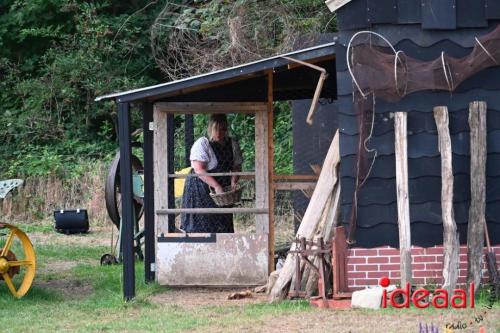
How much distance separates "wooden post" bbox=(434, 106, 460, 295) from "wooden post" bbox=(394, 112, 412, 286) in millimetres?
321

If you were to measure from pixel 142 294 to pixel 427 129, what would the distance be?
3374 mm

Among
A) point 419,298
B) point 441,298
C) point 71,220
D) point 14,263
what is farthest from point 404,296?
point 71,220

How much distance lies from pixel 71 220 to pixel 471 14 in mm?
9197

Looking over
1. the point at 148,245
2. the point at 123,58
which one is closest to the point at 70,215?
the point at 148,245

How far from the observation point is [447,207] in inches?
379

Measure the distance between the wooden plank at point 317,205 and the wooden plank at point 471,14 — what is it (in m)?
1.60

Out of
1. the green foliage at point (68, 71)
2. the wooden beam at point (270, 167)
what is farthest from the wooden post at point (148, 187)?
the green foliage at point (68, 71)

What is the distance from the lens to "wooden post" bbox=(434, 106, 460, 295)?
9.54 meters

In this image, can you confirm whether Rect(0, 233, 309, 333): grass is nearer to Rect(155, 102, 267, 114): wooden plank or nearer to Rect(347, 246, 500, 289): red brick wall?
Rect(347, 246, 500, 289): red brick wall

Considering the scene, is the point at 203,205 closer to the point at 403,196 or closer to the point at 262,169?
the point at 262,169

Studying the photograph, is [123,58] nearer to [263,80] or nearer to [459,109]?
[263,80]

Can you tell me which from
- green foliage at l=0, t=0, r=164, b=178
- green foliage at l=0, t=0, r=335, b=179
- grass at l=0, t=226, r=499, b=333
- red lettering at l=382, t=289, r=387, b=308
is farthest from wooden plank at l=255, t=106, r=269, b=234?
green foliage at l=0, t=0, r=164, b=178

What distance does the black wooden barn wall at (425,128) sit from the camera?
32.5 ft

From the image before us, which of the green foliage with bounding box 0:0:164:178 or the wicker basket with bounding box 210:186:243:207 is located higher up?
the green foliage with bounding box 0:0:164:178
